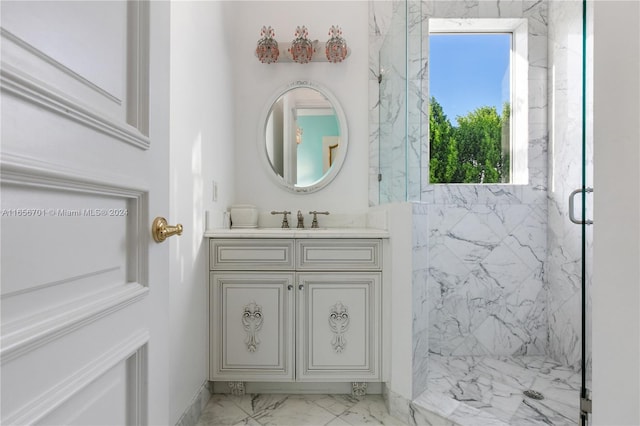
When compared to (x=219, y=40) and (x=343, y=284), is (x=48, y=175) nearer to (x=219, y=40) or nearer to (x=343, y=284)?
(x=343, y=284)

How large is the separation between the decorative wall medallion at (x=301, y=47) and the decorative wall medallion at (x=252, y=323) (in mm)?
1677

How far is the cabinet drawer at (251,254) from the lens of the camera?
1941 mm

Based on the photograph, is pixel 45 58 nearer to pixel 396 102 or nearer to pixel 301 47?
pixel 396 102

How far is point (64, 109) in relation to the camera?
405 mm

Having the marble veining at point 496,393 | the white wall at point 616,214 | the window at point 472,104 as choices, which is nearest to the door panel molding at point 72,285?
the white wall at point 616,214

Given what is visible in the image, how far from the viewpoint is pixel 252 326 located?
193 centimetres

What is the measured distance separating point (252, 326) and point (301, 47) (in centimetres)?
184

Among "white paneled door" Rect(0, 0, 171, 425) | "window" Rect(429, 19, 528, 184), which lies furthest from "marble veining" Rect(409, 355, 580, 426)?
"white paneled door" Rect(0, 0, 171, 425)

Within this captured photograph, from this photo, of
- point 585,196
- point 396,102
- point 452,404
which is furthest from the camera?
point 396,102

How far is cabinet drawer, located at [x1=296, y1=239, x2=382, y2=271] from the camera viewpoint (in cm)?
192

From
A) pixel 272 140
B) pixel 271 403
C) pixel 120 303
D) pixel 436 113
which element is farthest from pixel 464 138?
pixel 120 303

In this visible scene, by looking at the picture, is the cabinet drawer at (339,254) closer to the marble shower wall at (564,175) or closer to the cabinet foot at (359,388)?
the cabinet foot at (359,388)

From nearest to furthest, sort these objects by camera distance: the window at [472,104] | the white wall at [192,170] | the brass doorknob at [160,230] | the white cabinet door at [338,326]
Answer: the brass doorknob at [160,230] < the white wall at [192,170] < the white cabinet door at [338,326] < the window at [472,104]

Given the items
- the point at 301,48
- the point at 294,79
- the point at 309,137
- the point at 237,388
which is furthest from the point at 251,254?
the point at 301,48
